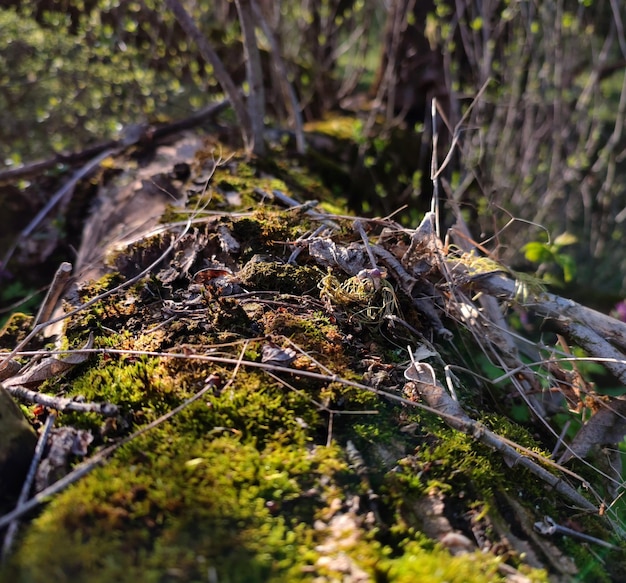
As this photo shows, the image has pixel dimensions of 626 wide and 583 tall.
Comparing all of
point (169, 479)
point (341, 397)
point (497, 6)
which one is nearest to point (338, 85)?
point (497, 6)

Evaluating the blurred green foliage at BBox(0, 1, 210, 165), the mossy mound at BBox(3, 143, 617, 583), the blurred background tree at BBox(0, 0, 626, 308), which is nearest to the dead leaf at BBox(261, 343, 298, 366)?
the mossy mound at BBox(3, 143, 617, 583)

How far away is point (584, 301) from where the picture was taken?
595cm

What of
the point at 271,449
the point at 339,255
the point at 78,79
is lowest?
the point at 271,449

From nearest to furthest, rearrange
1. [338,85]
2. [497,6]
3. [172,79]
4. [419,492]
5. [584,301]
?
[419,492] → [497,6] → [172,79] → [584,301] → [338,85]

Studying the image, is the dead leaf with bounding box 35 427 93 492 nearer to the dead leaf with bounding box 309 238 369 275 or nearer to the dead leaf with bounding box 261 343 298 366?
the dead leaf with bounding box 261 343 298 366

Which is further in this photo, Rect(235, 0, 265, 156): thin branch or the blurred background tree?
the blurred background tree

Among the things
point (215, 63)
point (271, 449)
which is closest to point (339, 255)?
point (271, 449)

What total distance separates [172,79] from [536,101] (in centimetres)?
418

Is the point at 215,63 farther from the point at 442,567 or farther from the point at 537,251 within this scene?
the point at 442,567

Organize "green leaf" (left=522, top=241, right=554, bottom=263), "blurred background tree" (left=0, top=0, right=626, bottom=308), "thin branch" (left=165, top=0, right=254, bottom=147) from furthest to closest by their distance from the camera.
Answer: "blurred background tree" (left=0, top=0, right=626, bottom=308), "thin branch" (left=165, top=0, right=254, bottom=147), "green leaf" (left=522, top=241, right=554, bottom=263)

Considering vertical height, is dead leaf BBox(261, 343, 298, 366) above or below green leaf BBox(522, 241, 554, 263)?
above

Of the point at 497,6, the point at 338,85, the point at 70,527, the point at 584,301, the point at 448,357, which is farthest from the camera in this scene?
the point at 338,85

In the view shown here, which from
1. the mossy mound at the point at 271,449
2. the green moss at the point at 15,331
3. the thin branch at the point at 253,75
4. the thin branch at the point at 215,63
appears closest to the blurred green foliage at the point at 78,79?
the thin branch at the point at 215,63

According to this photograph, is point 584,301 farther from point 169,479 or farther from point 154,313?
point 169,479
